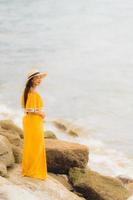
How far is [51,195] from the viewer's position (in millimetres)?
9391

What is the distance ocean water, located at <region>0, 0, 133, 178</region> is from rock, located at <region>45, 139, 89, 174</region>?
4.99 m

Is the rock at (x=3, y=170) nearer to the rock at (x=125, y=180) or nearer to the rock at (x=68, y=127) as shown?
the rock at (x=125, y=180)

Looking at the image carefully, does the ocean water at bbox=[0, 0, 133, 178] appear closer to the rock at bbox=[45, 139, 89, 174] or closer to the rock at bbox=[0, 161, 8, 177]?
the rock at bbox=[45, 139, 89, 174]

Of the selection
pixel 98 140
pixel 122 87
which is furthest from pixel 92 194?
pixel 122 87

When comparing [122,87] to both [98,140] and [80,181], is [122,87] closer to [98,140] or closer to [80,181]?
[98,140]

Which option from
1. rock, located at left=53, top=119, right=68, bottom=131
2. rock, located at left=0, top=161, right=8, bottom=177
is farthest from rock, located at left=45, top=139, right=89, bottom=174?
rock, located at left=53, top=119, right=68, bottom=131

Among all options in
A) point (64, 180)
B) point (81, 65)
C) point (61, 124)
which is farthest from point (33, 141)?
point (81, 65)

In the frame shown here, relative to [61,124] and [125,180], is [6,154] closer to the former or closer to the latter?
[125,180]

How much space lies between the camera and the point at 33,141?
9586 mm

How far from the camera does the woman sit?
9406 mm

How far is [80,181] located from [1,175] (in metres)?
3.35

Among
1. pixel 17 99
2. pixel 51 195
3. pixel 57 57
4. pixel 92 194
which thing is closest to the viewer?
pixel 51 195

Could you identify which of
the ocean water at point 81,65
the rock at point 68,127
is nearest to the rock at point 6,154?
the ocean water at point 81,65

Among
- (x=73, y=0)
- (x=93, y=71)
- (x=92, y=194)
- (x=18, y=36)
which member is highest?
(x=73, y=0)
